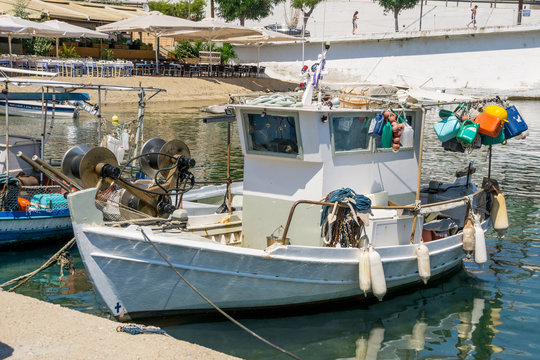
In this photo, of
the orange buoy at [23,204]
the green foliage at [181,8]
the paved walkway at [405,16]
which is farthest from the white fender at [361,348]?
the green foliage at [181,8]

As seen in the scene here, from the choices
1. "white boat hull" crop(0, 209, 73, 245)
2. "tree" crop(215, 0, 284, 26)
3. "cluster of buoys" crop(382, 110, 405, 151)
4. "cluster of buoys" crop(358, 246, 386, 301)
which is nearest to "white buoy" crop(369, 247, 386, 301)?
"cluster of buoys" crop(358, 246, 386, 301)

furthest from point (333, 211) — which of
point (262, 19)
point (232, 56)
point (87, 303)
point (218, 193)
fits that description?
point (262, 19)

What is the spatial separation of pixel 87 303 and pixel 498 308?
6.03 m

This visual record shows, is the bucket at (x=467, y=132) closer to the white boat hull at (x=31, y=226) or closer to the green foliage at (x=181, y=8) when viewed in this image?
the white boat hull at (x=31, y=226)

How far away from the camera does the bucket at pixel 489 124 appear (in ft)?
34.8

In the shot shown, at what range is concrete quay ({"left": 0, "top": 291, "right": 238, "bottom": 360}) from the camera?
21.9ft

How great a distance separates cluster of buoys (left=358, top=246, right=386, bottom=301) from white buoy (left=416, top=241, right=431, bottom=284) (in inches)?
35.7

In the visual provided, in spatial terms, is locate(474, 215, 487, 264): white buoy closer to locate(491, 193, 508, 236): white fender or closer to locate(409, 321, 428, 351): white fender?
locate(491, 193, 508, 236): white fender

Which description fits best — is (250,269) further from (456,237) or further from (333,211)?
(456,237)

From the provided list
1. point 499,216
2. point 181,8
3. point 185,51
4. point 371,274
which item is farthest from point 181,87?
point 371,274

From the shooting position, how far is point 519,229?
14523 mm

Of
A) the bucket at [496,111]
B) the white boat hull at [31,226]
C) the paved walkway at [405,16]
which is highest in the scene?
the paved walkway at [405,16]

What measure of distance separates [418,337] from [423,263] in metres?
1.13

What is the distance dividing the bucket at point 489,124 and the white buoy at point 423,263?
7.34 feet
